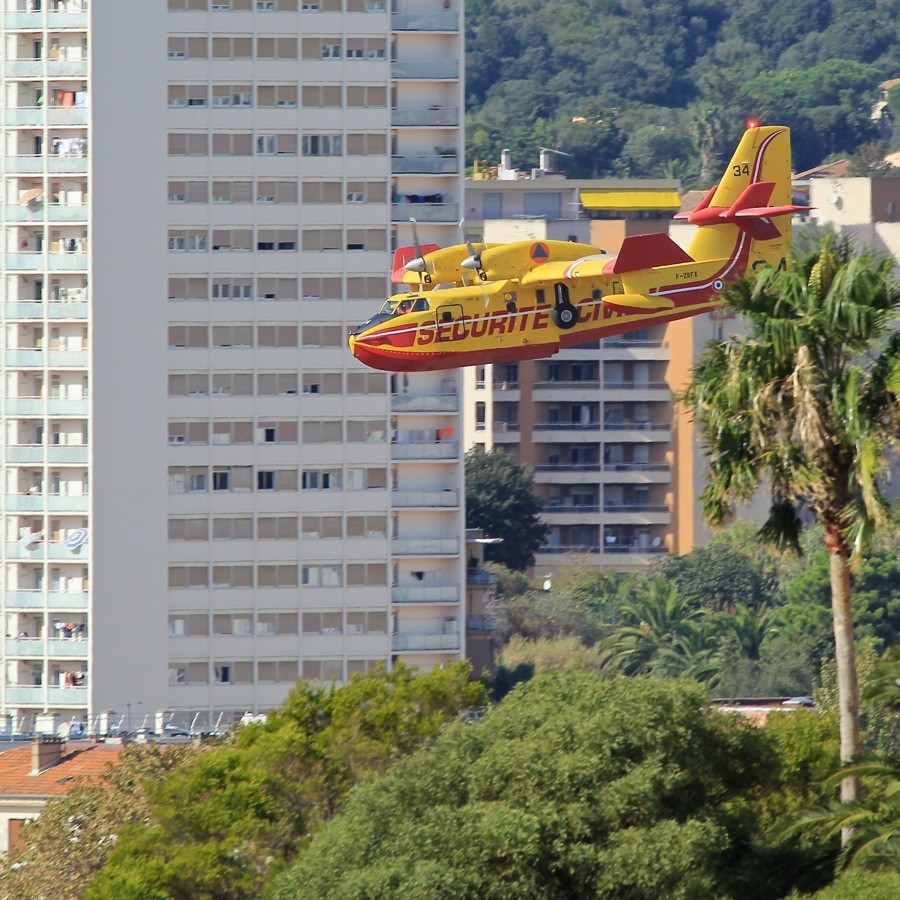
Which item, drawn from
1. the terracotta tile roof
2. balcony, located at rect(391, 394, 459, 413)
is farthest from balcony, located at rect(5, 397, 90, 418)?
the terracotta tile roof

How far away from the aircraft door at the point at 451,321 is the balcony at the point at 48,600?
191ft

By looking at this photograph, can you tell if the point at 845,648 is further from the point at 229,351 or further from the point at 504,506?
the point at 504,506

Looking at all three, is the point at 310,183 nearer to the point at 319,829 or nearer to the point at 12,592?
the point at 12,592

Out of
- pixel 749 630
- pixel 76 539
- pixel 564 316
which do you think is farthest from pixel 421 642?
pixel 564 316

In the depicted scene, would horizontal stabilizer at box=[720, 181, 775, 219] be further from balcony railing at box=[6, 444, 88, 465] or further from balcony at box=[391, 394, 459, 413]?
balcony railing at box=[6, 444, 88, 465]

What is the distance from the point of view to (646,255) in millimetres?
69562

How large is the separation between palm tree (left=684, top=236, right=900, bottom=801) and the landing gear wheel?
29.5m

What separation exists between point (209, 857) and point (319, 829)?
3227 mm

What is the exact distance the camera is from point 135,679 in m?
123

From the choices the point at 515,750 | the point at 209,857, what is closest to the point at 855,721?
the point at 515,750

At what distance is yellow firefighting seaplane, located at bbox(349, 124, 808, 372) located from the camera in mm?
69000

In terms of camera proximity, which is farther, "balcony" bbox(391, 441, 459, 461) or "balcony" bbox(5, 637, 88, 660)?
"balcony" bbox(391, 441, 459, 461)

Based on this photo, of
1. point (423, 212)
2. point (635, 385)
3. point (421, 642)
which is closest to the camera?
point (421, 642)

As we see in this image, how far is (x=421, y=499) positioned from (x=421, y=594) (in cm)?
474
